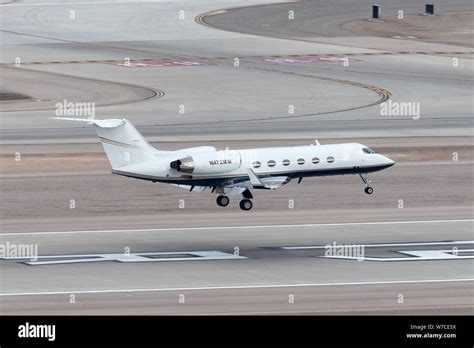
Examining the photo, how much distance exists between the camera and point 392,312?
39656 mm

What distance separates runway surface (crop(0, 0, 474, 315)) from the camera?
144ft

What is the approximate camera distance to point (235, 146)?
261ft

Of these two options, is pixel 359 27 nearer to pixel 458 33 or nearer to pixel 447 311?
pixel 458 33

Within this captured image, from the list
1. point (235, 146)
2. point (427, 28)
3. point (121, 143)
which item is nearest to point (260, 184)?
point (121, 143)

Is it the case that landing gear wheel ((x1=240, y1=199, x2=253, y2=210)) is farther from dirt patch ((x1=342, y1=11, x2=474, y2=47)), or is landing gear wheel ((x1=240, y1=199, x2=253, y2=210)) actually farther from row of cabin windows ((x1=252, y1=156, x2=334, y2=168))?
dirt patch ((x1=342, y1=11, x2=474, y2=47))

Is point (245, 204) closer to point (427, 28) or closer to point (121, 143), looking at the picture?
point (121, 143)

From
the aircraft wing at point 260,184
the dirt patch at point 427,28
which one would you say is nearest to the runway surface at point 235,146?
the dirt patch at point 427,28

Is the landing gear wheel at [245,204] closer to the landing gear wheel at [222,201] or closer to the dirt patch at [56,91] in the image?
the landing gear wheel at [222,201]

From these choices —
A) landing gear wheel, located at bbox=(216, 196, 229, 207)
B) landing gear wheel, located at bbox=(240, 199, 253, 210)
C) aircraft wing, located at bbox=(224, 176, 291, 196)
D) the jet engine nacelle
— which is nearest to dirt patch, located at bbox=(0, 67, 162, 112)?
landing gear wheel, located at bbox=(216, 196, 229, 207)

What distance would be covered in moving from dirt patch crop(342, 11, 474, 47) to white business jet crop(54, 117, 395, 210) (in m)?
72.9

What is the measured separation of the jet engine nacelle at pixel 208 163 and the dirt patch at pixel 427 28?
76.9m

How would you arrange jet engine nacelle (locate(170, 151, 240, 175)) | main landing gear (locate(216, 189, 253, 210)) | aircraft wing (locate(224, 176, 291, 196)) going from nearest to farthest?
jet engine nacelle (locate(170, 151, 240, 175)) → aircraft wing (locate(224, 176, 291, 196)) → main landing gear (locate(216, 189, 253, 210))
